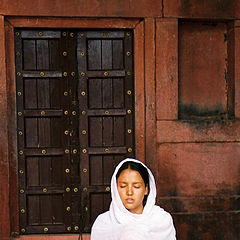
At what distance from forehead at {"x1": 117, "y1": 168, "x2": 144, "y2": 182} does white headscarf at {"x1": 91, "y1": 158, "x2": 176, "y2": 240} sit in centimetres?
5

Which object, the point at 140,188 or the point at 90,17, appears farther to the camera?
the point at 90,17

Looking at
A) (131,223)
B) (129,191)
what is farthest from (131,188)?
(131,223)

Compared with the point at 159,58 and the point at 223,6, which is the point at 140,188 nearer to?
the point at 159,58

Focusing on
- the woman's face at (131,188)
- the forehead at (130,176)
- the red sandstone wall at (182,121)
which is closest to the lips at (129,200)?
the woman's face at (131,188)

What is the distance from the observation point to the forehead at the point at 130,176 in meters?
2.20

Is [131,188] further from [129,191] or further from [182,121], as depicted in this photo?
[182,121]

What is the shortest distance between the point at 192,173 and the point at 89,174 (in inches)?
46.2

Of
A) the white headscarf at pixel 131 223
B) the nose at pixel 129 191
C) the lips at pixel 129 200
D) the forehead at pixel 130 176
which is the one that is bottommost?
the white headscarf at pixel 131 223

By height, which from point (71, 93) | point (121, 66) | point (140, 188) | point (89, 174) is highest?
point (121, 66)

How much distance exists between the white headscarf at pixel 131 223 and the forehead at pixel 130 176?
0.05 metres

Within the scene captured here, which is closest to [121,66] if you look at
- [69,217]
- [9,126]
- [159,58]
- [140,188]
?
[159,58]

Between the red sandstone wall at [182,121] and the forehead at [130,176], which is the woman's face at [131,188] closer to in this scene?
the forehead at [130,176]

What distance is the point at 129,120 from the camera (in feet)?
13.9

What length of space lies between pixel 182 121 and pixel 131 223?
2173mm
